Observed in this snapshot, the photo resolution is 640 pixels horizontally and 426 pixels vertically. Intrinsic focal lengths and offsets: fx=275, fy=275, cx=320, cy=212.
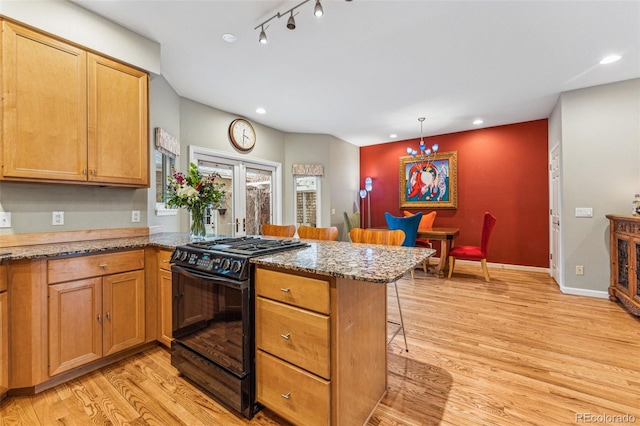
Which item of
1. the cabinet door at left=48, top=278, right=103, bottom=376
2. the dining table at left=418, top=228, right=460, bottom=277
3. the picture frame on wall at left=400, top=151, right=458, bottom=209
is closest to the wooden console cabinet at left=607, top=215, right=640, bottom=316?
the dining table at left=418, top=228, right=460, bottom=277

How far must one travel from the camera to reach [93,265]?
1.94 metres

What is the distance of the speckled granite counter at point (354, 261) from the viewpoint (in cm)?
118

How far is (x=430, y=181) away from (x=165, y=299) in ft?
17.2

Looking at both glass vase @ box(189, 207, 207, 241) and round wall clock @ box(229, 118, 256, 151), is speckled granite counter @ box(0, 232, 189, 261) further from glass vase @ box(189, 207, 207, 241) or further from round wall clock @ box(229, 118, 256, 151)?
round wall clock @ box(229, 118, 256, 151)

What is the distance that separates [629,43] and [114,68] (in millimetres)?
4658

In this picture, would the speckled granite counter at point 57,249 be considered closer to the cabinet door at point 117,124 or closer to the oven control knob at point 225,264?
the cabinet door at point 117,124

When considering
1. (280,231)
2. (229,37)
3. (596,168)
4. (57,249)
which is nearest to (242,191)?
(280,231)

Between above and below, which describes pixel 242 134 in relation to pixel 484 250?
above

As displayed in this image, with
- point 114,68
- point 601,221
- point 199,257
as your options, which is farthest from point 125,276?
point 601,221

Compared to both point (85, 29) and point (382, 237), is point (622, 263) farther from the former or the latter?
point (85, 29)

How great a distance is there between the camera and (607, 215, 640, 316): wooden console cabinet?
9.25 feet

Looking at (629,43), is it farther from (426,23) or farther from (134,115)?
(134,115)

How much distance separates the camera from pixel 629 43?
8.50 ft

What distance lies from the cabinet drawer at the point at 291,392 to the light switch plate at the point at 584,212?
163 inches
